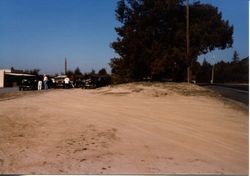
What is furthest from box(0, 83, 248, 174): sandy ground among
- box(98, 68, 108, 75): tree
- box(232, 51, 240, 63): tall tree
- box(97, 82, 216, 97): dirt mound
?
box(232, 51, 240, 63): tall tree

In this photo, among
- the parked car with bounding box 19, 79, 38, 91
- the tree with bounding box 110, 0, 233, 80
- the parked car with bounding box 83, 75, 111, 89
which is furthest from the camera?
the parked car with bounding box 19, 79, 38, 91

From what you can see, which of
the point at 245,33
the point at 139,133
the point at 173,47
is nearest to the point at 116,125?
the point at 139,133

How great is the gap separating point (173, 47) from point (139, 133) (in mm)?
953

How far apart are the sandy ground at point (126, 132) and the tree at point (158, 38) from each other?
19 cm

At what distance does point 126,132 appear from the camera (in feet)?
12.5

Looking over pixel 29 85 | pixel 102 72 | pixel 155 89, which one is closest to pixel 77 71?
pixel 102 72

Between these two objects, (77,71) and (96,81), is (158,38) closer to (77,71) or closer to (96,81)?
(96,81)

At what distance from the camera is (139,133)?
3.80 metres

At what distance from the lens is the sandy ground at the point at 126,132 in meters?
3.58

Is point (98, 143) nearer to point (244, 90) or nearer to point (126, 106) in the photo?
point (126, 106)

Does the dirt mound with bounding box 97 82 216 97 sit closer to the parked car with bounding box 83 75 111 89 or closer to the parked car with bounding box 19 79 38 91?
the parked car with bounding box 83 75 111 89

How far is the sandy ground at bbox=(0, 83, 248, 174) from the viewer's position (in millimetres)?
3576

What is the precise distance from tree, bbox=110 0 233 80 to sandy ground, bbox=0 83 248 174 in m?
0.19

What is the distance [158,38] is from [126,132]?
1015 mm
